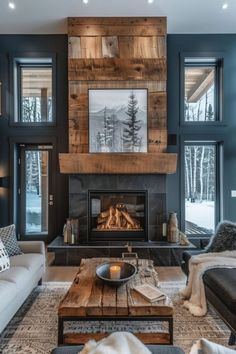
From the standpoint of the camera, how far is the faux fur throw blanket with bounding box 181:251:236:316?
2996 mm

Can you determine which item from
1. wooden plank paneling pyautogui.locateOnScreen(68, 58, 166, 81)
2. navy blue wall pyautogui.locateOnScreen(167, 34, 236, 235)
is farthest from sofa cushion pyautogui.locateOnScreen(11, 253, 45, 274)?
wooden plank paneling pyautogui.locateOnScreen(68, 58, 166, 81)

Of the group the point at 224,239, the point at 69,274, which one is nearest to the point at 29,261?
the point at 69,274

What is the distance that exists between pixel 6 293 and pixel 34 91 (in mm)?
4512

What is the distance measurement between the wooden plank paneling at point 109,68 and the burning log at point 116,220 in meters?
2.48

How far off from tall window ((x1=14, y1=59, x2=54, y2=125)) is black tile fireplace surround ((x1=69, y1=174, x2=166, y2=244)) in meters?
1.73

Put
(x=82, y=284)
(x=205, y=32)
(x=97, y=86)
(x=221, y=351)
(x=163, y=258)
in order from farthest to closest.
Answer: (x=205, y=32) < (x=97, y=86) < (x=163, y=258) < (x=82, y=284) < (x=221, y=351)

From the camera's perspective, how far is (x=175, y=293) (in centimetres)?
353

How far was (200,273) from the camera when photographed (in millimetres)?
3051

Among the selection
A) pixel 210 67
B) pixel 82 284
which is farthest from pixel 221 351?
pixel 210 67

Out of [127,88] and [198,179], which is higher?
[127,88]

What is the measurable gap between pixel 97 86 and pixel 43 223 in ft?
Result: 10.0

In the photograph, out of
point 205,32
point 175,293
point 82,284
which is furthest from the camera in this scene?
point 205,32

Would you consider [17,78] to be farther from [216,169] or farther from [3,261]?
[216,169]

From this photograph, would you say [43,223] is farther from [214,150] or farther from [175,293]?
[214,150]
